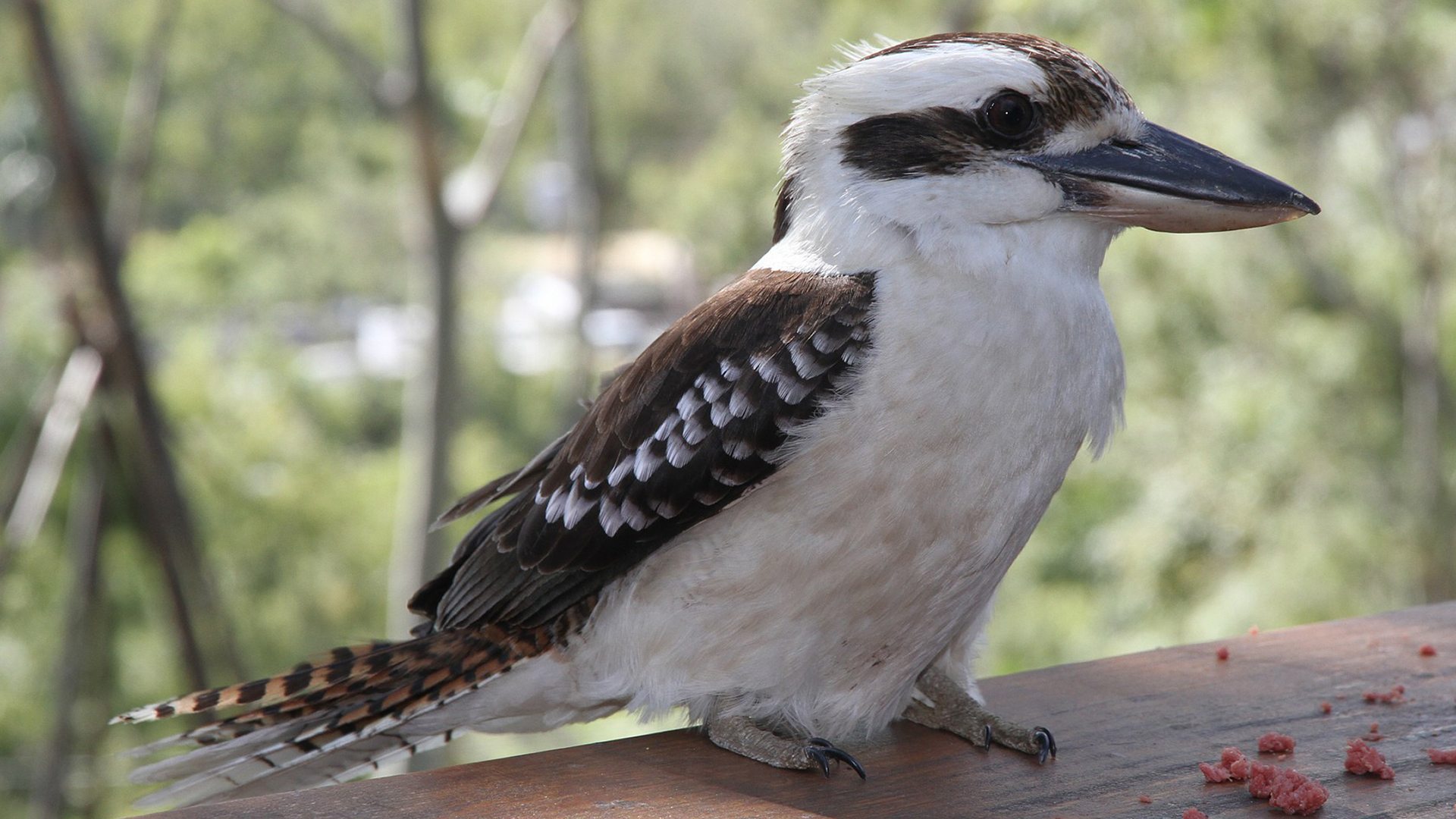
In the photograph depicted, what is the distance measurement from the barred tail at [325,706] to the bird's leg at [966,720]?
0.61 metres

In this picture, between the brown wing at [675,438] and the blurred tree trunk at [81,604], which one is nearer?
the brown wing at [675,438]

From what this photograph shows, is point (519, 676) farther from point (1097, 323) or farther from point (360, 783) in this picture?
point (1097, 323)

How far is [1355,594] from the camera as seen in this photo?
7.97 metres

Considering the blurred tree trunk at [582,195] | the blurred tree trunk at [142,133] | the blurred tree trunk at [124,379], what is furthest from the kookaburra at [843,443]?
the blurred tree trunk at [582,195]

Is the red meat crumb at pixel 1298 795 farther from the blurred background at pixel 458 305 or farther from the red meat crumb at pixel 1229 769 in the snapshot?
the blurred background at pixel 458 305

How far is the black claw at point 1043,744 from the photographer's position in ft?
6.50

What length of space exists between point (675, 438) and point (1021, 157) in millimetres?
644

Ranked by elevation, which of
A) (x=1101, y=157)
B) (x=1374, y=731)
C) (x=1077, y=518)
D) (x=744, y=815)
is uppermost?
(x=1077, y=518)

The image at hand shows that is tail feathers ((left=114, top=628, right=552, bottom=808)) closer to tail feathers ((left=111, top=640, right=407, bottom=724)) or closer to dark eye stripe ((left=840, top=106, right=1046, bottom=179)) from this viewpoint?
tail feathers ((left=111, top=640, right=407, bottom=724))

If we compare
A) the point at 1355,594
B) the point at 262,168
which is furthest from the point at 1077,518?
the point at 262,168

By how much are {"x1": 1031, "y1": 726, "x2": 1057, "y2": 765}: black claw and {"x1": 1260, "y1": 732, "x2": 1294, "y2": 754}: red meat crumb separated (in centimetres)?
31

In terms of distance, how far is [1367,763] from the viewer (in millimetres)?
1856

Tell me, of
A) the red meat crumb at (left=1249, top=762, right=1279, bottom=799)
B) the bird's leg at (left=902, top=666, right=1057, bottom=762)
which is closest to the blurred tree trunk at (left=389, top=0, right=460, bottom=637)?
the bird's leg at (left=902, top=666, right=1057, bottom=762)

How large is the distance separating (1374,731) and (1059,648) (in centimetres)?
881
